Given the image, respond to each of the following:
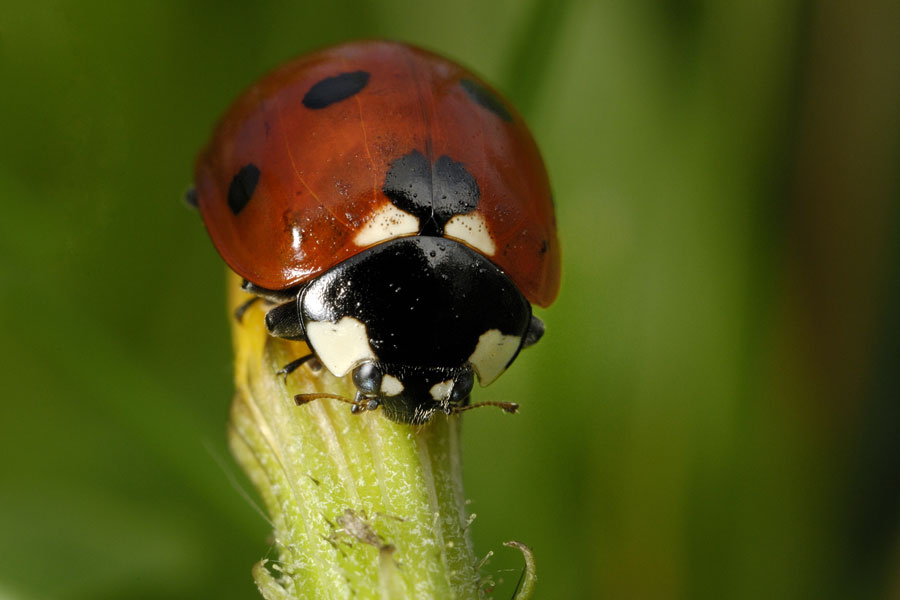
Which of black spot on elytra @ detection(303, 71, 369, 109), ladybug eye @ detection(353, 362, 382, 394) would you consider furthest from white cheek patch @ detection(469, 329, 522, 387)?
black spot on elytra @ detection(303, 71, 369, 109)

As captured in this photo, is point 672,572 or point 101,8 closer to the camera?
point 672,572

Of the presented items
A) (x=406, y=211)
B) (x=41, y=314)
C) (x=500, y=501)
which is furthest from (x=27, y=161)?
(x=500, y=501)

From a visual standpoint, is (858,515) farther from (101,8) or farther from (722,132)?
(101,8)

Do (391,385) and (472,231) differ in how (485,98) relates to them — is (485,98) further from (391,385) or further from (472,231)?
(391,385)

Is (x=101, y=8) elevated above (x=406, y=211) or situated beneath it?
elevated above

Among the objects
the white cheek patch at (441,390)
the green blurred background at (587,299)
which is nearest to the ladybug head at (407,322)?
the white cheek patch at (441,390)

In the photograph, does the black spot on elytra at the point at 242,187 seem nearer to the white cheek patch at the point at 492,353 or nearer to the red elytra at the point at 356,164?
the red elytra at the point at 356,164
